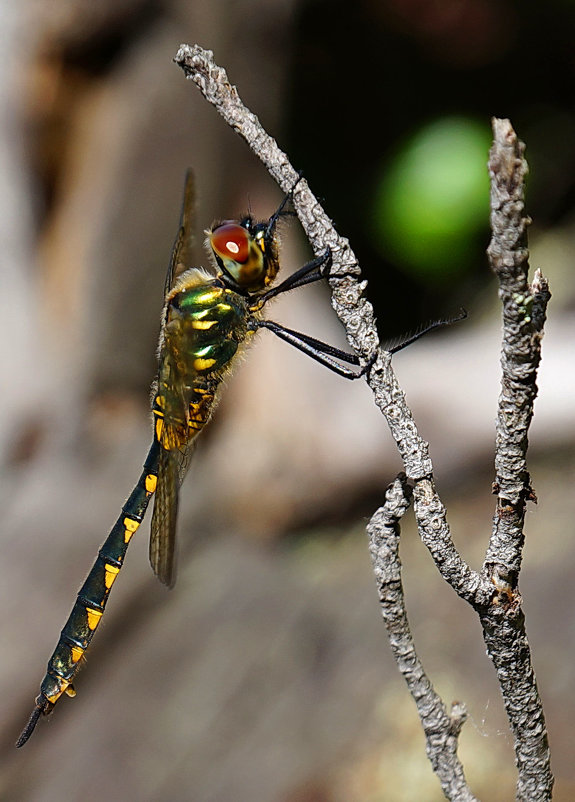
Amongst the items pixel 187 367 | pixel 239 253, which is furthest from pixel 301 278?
pixel 187 367

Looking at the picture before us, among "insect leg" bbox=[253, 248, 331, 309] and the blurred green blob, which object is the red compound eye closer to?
"insect leg" bbox=[253, 248, 331, 309]

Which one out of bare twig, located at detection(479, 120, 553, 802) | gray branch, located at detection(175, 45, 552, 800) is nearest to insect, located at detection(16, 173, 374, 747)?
gray branch, located at detection(175, 45, 552, 800)

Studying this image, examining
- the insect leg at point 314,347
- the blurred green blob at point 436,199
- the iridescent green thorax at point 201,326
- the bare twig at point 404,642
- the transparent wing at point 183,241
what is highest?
the blurred green blob at point 436,199

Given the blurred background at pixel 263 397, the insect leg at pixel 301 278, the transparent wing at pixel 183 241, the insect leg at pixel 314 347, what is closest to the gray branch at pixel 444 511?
the insect leg at pixel 301 278

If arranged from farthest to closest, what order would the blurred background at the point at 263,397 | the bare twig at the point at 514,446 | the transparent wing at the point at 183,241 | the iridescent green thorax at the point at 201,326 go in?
the blurred background at the point at 263,397, the transparent wing at the point at 183,241, the iridescent green thorax at the point at 201,326, the bare twig at the point at 514,446

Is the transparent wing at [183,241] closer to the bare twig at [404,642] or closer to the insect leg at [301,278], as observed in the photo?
the insect leg at [301,278]

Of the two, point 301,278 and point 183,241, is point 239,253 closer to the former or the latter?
point 301,278

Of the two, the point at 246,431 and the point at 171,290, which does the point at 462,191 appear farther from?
the point at 171,290

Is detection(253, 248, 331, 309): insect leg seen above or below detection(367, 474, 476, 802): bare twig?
above
